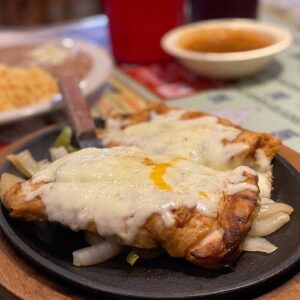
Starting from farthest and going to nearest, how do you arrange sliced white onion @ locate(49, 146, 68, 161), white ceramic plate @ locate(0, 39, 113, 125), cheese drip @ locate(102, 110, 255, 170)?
1. white ceramic plate @ locate(0, 39, 113, 125)
2. sliced white onion @ locate(49, 146, 68, 161)
3. cheese drip @ locate(102, 110, 255, 170)

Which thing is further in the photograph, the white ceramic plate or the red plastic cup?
the red plastic cup

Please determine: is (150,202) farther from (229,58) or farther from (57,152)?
(229,58)

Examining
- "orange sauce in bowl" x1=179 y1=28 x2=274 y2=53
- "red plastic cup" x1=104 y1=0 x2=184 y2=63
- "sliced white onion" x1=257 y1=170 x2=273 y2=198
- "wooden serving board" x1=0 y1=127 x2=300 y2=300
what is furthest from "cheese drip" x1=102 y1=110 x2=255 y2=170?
"red plastic cup" x1=104 y1=0 x2=184 y2=63

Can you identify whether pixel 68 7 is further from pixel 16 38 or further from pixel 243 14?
pixel 243 14

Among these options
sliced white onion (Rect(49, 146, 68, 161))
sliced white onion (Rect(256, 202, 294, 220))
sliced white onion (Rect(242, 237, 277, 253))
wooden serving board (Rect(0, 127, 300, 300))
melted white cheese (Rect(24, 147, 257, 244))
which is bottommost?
wooden serving board (Rect(0, 127, 300, 300))

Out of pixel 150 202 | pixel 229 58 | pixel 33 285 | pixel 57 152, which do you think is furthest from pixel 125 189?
pixel 229 58

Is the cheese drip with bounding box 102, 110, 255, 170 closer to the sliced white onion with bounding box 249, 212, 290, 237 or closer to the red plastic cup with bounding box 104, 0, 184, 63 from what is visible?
the sliced white onion with bounding box 249, 212, 290, 237

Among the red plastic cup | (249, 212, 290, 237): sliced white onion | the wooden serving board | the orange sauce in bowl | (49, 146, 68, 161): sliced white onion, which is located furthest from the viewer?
the red plastic cup
